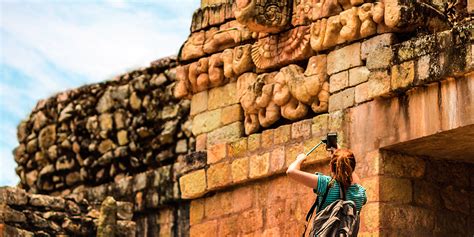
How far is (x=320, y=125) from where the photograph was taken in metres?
14.9

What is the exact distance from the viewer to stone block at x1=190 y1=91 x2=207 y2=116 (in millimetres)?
16500

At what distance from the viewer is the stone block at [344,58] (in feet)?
48.4

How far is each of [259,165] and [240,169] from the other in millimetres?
275

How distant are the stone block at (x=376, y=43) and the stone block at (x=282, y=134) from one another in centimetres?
105

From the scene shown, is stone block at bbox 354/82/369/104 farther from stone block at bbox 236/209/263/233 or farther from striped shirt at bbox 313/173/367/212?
striped shirt at bbox 313/173/367/212

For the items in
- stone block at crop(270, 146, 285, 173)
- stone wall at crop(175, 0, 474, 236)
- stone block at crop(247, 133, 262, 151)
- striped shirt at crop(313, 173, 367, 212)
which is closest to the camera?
striped shirt at crop(313, 173, 367, 212)

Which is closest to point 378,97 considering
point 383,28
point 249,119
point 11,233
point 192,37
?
point 383,28

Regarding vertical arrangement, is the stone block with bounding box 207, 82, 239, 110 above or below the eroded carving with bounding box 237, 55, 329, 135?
above

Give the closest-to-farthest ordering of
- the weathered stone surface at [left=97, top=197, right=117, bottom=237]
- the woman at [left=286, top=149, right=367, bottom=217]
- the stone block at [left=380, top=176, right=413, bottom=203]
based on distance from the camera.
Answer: the woman at [left=286, top=149, right=367, bottom=217] → the stone block at [left=380, top=176, right=413, bottom=203] → the weathered stone surface at [left=97, top=197, right=117, bottom=237]

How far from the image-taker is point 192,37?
16.7m

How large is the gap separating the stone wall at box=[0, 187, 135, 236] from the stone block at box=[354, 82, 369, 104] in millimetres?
4003

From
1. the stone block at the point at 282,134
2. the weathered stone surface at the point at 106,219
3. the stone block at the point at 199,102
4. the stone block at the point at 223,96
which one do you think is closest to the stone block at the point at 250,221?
the stone block at the point at 282,134

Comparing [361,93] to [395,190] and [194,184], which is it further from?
[194,184]

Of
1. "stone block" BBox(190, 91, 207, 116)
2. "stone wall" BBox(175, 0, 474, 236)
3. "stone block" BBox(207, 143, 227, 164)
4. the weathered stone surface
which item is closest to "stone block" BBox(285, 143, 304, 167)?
"stone wall" BBox(175, 0, 474, 236)
